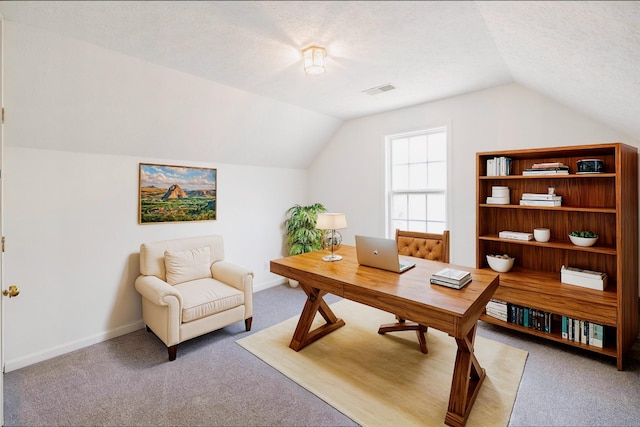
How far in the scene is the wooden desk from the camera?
1.62 m

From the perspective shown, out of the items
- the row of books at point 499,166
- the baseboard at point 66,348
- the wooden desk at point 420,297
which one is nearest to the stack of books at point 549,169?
the row of books at point 499,166

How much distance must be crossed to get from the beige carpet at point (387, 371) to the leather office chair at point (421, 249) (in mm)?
98

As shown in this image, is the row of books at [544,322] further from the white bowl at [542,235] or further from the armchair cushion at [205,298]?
the armchair cushion at [205,298]

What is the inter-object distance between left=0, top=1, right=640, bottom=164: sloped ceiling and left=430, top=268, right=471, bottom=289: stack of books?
4.64ft

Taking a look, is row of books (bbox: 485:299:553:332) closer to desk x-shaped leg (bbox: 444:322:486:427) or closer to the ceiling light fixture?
desk x-shaped leg (bbox: 444:322:486:427)

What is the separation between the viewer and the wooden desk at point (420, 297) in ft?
5.30

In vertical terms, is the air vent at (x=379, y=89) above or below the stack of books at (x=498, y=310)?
above

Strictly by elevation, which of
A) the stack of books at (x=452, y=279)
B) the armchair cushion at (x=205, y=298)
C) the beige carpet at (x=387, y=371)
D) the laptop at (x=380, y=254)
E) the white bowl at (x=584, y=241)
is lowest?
the beige carpet at (x=387, y=371)

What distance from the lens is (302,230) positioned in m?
4.44

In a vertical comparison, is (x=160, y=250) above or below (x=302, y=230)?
below

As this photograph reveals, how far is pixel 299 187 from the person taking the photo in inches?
195

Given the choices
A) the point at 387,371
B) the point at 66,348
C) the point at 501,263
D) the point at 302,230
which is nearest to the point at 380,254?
the point at 387,371

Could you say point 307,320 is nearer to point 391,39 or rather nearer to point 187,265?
point 187,265

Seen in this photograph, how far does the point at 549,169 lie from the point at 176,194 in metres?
3.82
